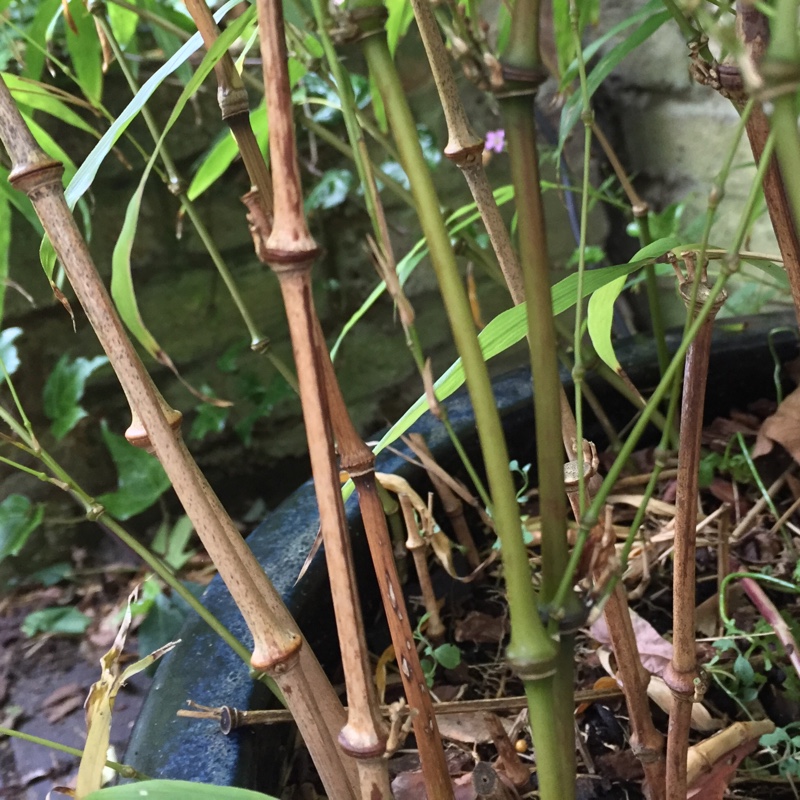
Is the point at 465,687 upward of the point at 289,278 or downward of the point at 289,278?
downward

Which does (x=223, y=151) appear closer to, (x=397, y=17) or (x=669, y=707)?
(x=397, y=17)

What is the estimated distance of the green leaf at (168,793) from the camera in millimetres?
214

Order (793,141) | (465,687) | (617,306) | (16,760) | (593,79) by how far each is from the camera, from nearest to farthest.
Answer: (793,141), (593,79), (465,687), (16,760), (617,306)

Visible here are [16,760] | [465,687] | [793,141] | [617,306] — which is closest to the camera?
[793,141]

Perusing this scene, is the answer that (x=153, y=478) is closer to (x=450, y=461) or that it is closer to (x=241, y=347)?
(x=241, y=347)

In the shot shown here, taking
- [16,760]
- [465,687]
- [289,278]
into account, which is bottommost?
[16,760]

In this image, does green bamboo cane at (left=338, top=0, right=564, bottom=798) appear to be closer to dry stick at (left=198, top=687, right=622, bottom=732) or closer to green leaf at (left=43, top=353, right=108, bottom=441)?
dry stick at (left=198, top=687, right=622, bottom=732)

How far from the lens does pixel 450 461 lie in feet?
1.79

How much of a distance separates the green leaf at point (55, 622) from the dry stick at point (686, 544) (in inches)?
29.2

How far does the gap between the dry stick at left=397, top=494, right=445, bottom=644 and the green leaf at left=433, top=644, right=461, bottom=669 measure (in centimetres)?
3

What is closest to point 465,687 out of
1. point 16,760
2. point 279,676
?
point 279,676

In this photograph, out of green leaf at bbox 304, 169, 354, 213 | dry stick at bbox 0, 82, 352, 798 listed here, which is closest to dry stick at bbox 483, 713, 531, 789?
dry stick at bbox 0, 82, 352, 798

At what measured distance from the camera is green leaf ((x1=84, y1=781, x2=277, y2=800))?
8.4 inches

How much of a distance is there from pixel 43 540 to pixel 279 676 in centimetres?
83
